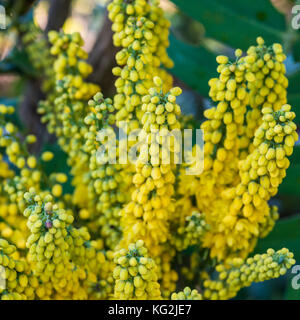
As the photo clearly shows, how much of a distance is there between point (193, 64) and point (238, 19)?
0.14m

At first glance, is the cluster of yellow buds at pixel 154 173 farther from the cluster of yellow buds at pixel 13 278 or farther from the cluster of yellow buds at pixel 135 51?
the cluster of yellow buds at pixel 13 278

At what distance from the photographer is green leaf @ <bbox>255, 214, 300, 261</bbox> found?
0.98m

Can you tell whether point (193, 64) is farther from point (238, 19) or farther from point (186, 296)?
point (186, 296)

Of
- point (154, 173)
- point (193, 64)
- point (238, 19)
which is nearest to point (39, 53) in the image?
point (193, 64)

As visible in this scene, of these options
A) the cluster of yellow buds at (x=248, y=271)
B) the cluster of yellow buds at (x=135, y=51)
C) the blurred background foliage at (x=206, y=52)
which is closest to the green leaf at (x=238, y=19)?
the blurred background foliage at (x=206, y=52)

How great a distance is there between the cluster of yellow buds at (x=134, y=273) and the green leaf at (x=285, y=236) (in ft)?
1.45

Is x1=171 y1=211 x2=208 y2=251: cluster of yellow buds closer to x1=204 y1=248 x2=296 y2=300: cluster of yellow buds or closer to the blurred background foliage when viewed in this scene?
x1=204 y1=248 x2=296 y2=300: cluster of yellow buds

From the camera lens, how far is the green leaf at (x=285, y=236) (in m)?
0.98

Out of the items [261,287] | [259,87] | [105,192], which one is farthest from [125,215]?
[261,287]

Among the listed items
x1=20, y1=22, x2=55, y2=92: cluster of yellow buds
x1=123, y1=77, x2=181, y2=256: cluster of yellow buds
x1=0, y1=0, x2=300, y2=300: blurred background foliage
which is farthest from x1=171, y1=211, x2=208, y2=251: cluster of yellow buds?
x1=20, y1=22, x2=55, y2=92: cluster of yellow buds

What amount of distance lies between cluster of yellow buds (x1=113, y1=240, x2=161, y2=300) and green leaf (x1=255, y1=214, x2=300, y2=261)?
44cm

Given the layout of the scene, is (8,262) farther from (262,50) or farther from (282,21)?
(282,21)

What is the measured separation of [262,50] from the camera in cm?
68

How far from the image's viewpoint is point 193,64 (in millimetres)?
1052
